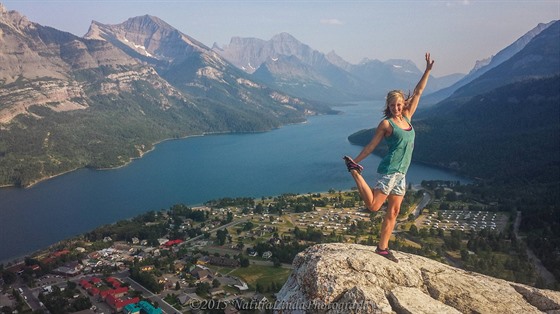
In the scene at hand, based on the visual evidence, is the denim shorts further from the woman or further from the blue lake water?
the blue lake water

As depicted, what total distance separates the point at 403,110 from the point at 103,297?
115 ft

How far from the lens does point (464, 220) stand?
56.9 m

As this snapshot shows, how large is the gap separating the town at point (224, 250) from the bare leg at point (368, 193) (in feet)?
63.1

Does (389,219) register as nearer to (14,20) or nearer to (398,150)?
(398,150)

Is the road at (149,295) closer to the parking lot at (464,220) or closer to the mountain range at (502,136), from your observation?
the parking lot at (464,220)

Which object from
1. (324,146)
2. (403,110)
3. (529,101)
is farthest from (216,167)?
(403,110)

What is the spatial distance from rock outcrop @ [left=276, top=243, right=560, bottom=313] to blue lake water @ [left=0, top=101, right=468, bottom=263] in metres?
55.6

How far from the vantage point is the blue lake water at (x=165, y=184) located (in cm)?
6159

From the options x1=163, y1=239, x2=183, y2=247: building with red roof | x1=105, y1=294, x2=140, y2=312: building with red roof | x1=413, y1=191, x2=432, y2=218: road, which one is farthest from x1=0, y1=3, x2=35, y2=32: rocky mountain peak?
x1=105, y1=294, x2=140, y2=312: building with red roof

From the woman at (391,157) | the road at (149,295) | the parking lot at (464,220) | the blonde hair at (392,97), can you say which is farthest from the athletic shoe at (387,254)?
the parking lot at (464,220)

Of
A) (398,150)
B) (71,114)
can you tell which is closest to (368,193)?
(398,150)

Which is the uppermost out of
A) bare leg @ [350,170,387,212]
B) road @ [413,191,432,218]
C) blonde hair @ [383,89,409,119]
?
blonde hair @ [383,89,409,119]

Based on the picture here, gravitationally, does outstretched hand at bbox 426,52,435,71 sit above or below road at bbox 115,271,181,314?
above

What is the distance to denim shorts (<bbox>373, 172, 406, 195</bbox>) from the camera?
6309 mm
